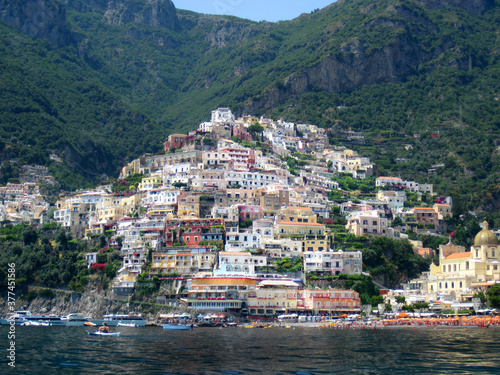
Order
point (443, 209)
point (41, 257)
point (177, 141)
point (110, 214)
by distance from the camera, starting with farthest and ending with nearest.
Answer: point (177, 141) → point (443, 209) → point (110, 214) → point (41, 257)

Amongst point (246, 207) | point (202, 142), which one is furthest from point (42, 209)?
point (246, 207)

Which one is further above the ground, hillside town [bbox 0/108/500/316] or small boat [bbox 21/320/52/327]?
hillside town [bbox 0/108/500/316]

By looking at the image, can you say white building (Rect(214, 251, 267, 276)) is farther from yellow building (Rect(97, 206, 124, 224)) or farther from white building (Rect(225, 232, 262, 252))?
yellow building (Rect(97, 206, 124, 224))

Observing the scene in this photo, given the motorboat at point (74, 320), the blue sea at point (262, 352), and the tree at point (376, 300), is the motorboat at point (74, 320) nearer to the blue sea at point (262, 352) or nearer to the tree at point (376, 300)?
the blue sea at point (262, 352)

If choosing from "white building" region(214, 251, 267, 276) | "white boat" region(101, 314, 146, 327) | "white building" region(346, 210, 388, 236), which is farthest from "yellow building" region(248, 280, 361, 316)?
"white building" region(346, 210, 388, 236)

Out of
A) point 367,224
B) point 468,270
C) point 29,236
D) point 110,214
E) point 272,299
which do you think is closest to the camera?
point 272,299

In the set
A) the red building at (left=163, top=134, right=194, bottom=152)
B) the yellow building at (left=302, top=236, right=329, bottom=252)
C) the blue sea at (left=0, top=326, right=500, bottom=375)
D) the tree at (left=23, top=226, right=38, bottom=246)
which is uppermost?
the red building at (left=163, top=134, right=194, bottom=152)

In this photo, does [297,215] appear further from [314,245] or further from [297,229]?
[314,245]

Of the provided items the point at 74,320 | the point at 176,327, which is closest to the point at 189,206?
the point at 74,320
